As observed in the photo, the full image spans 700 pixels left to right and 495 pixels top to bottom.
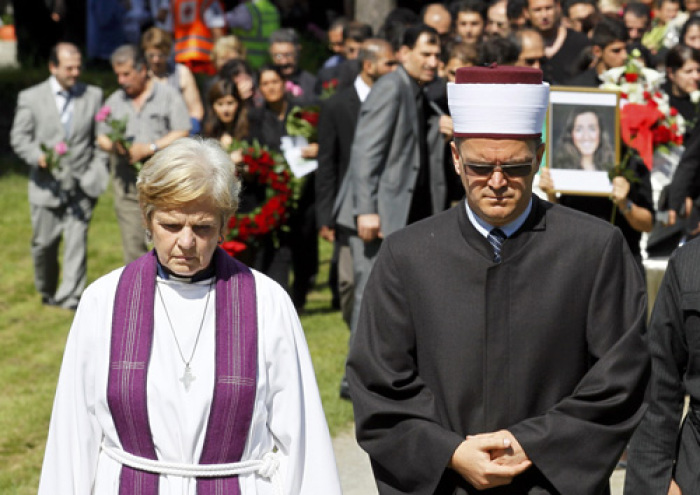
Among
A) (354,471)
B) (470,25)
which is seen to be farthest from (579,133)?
(470,25)

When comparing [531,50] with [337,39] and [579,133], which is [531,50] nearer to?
[579,133]

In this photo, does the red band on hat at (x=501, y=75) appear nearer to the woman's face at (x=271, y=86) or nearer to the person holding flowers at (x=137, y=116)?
the woman's face at (x=271, y=86)

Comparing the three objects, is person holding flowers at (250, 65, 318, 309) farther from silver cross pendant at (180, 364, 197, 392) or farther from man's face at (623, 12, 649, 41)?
silver cross pendant at (180, 364, 197, 392)

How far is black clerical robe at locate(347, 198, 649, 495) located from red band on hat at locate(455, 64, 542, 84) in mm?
413

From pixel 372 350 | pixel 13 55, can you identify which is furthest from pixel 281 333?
pixel 13 55

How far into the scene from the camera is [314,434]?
4.43m

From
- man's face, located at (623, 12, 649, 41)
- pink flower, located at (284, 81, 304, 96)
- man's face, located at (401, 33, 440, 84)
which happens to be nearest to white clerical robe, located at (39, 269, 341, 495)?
man's face, located at (401, 33, 440, 84)

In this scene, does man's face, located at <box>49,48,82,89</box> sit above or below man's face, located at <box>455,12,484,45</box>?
below

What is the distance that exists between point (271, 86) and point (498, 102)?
7467mm

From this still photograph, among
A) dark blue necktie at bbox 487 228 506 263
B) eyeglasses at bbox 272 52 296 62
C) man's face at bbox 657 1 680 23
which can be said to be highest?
dark blue necktie at bbox 487 228 506 263

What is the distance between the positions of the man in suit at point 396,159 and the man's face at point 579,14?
4.94 metres

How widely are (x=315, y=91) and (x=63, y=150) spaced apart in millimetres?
2392

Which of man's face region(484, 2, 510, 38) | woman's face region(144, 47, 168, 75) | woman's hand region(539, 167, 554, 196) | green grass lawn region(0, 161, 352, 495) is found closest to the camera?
woman's hand region(539, 167, 554, 196)

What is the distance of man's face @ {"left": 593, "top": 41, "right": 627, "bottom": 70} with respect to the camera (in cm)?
964
